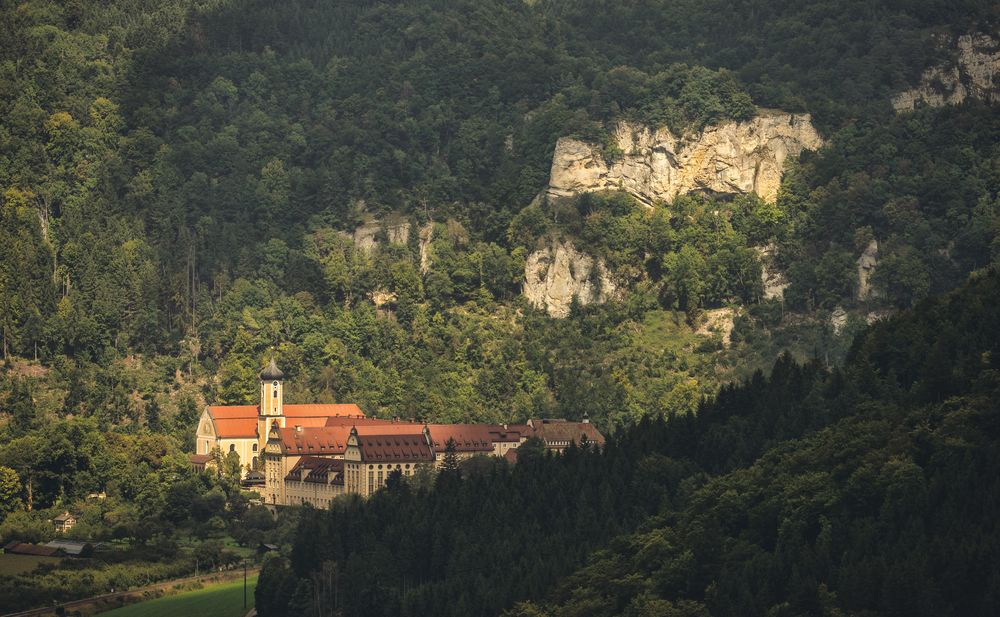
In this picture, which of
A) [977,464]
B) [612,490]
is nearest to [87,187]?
[612,490]

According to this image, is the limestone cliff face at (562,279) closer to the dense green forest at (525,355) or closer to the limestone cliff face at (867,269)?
the dense green forest at (525,355)

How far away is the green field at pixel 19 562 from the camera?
444 feet

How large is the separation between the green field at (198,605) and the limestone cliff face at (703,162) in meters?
73.5

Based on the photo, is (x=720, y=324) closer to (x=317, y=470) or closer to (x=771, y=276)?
(x=771, y=276)

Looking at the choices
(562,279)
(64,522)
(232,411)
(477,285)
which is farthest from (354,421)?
(562,279)

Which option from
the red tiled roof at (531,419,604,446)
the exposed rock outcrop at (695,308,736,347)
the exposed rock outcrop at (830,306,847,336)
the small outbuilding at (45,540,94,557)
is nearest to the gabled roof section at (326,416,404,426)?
the red tiled roof at (531,419,604,446)

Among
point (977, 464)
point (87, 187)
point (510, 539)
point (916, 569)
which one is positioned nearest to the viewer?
point (916, 569)

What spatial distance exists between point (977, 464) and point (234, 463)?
71062 mm

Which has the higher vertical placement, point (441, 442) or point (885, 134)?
point (885, 134)

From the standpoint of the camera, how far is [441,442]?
158250 millimetres

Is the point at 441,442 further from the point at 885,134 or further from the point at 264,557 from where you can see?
the point at 885,134

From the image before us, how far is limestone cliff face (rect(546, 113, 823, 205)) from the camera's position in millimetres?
196875

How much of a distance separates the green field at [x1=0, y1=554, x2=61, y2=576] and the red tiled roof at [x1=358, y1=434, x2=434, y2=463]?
23.5 m

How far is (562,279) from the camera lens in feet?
625
